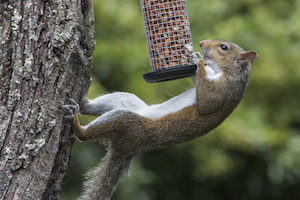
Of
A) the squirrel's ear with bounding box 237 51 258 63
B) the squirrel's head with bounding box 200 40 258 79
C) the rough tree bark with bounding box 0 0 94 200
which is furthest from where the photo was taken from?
the squirrel's head with bounding box 200 40 258 79

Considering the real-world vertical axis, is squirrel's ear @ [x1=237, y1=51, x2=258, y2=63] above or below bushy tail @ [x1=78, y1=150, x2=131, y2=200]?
above

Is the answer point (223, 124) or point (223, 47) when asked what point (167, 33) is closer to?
point (223, 47)

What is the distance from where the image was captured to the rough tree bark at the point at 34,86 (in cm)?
242

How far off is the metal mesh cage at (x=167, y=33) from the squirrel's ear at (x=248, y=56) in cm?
37

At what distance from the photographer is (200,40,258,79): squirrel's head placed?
3344mm

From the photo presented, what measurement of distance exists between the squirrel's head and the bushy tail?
784 mm

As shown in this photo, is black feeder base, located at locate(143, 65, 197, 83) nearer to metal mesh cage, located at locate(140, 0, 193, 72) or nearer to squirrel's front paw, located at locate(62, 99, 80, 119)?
metal mesh cage, located at locate(140, 0, 193, 72)

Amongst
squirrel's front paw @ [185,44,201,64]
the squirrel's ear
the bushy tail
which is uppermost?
squirrel's front paw @ [185,44,201,64]

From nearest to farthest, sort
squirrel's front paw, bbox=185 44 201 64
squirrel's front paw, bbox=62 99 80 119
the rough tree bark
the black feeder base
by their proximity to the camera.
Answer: the rough tree bark, squirrel's front paw, bbox=62 99 80 119, the black feeder base, squirrel's front paw, bbox=185 44 201 64

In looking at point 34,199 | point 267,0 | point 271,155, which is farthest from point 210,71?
point 267,0

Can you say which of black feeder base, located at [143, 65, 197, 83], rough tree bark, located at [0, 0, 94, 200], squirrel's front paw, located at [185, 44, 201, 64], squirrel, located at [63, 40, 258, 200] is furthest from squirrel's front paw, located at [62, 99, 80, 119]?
squirrel's front paw, located at [185, 44, 201, 64]

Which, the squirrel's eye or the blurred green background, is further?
the blurred green background

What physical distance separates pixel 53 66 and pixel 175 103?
3.09ft

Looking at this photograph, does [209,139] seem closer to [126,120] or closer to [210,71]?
[210,71]
